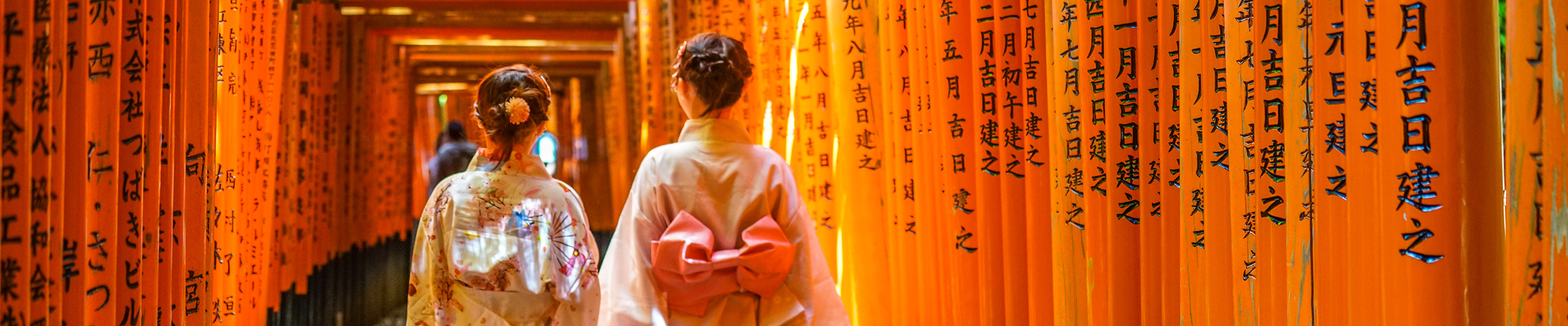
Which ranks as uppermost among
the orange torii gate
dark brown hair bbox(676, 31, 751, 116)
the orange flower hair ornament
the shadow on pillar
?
dark brown hair bbox(676, 31, 751, 116)

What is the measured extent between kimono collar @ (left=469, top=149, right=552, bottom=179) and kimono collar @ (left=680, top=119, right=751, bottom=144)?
1.39 ft

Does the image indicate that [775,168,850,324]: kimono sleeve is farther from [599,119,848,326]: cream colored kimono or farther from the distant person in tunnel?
the distant person in tunnel

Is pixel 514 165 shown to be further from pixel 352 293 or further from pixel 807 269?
pixel 352 293

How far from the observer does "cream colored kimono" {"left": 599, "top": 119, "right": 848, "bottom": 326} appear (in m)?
2.47

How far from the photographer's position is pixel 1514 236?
3.56ft

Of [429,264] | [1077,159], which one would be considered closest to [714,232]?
[429,264]

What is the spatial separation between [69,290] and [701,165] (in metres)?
1.38

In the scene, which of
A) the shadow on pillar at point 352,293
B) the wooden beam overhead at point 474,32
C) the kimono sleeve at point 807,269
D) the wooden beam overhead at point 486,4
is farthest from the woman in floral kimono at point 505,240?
the wooden beam overhead at point 474,32

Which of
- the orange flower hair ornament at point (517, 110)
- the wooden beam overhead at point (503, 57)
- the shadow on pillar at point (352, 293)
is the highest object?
the wooden beam overhead at point (503, 57)

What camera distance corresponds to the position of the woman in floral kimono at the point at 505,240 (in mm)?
2572

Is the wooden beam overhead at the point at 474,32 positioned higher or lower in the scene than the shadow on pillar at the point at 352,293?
higher

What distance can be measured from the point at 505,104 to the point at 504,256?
403 millimetres

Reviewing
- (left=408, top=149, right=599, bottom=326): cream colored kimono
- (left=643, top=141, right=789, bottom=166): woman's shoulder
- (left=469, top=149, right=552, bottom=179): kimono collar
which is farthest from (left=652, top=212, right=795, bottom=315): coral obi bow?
(left=469, top=149, right=552, bottom=179): kimono collar

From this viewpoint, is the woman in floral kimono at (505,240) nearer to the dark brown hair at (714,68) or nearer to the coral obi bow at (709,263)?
the coral obi bow at (709,263)
